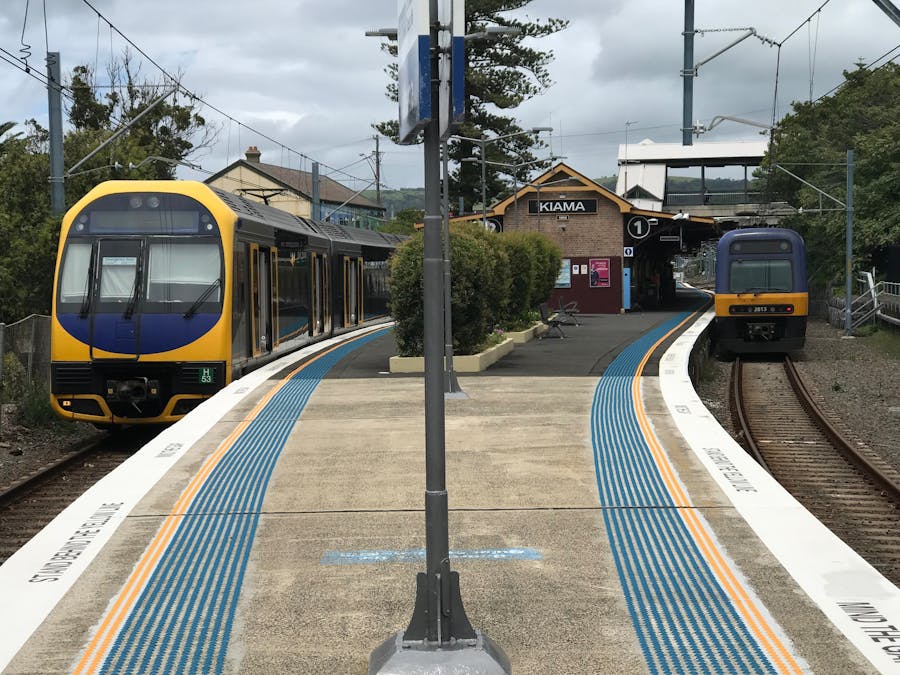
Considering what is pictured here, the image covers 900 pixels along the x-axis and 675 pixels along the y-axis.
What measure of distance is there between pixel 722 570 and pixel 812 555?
0.75 metres

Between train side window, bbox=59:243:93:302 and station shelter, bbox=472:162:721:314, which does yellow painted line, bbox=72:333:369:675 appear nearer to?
train side window, bbox=59:243:93:302

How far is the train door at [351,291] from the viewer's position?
94.3 ft

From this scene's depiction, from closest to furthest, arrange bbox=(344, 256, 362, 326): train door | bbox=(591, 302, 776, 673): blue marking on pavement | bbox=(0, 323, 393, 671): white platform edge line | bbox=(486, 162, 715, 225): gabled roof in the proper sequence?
bbox=(591, 302, 776, 673): blue marking on pavement < bbox=(0, 323, 393, 671): white platform edge line < bbox=(344, 256, 362, 326): train door < bbox=(486, 162, 715, 225): gabled roof

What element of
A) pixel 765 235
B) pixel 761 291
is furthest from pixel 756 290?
pixel 765 235

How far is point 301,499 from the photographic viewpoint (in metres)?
9.82

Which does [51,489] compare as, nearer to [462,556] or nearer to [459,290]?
[462,556]

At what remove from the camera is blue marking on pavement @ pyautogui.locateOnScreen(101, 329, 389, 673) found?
618 cm

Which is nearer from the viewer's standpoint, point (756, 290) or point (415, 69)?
point (415, 69)

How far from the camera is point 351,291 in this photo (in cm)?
2969

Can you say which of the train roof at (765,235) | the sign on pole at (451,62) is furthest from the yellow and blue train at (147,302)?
the train roof at (765,235)

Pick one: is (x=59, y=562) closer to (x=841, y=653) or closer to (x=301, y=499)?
(x=301, y=499)

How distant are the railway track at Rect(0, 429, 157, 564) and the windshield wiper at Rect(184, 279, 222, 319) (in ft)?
6.50

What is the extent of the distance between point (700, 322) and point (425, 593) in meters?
30.0

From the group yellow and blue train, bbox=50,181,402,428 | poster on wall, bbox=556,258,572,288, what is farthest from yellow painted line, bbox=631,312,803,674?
poster on wall, bbox=556,258,572,288
